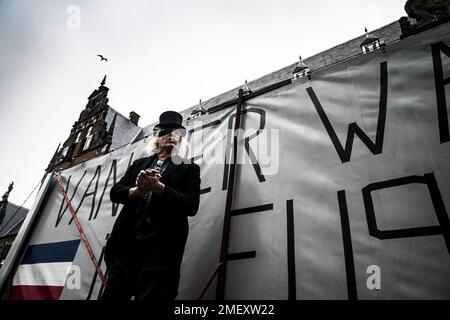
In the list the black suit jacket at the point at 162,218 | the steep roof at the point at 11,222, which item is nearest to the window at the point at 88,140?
the steep roof at the point at 11,222

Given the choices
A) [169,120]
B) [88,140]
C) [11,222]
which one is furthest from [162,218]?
[11,222]

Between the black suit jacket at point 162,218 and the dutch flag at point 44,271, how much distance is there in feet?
6.47

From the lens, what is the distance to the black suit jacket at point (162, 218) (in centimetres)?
136

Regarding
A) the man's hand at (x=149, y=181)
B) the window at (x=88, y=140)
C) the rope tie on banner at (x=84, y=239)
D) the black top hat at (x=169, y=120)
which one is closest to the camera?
the man's hand at (x=149, y=181)

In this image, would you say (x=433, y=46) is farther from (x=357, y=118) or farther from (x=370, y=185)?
(x=370, y=185)

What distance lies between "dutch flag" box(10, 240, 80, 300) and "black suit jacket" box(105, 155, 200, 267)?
6.47 feet

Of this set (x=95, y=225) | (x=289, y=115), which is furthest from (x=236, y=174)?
(x=95, y=225)

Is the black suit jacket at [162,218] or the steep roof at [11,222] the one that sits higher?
the steep roof at [11,222]

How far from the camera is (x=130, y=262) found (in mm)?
1347

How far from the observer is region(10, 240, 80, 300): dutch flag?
285 centimetres

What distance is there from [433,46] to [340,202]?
130 cm

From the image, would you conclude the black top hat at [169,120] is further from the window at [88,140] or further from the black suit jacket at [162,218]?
the window at [88,140]

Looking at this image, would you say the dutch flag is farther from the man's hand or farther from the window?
the window

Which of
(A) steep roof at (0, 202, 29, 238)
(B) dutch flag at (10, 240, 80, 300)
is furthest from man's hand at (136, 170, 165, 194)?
(A) steep roof at (0, 202, 29, 238)
